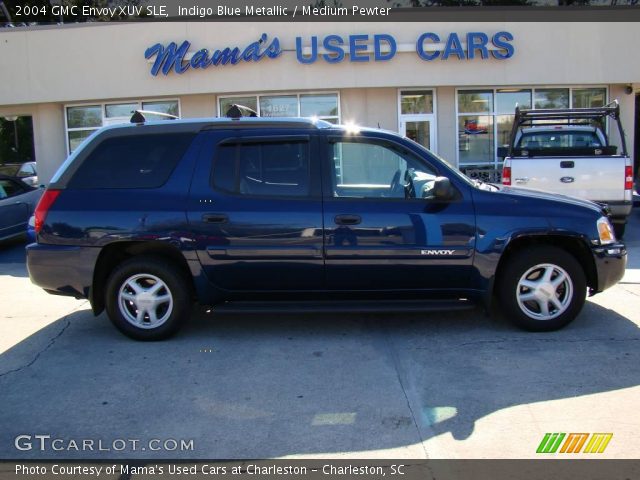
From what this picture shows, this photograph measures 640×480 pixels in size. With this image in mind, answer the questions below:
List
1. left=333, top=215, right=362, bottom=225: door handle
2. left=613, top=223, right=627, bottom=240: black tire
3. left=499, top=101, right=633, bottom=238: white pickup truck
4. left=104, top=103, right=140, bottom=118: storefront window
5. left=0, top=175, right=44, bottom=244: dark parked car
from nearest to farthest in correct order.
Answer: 1. left=333, top=215, right=362, bottom=225: door handle
2. left=499, top=101, right=633, bottom=238: white pickup truck
3. left=613, top=223, right=627, bottom=240: black tire
4. left=0, top=175, right=44, bottom=244: dark parked car
5. left=104, top=103, right=140, bottom=118: storefront window

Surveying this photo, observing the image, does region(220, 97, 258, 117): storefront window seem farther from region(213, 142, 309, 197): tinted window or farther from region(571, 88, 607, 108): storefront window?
region(213, 142, 309, 197): tinted window

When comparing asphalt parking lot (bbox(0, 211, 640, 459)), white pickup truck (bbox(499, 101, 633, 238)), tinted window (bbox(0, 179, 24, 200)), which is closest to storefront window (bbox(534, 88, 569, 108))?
white pickup truck (bbox(499, 101, 633, 238))

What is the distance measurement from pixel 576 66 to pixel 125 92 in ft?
37.6

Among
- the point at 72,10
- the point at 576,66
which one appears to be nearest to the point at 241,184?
the point at 576,66

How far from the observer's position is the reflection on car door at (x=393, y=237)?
16.6ft

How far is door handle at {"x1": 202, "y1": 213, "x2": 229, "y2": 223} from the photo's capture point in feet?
16.8

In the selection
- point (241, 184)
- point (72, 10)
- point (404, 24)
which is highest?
point (72, 10)

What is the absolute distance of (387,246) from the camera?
5.06 m

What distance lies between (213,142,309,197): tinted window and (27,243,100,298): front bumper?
4.32 ft

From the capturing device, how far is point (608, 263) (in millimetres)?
5184

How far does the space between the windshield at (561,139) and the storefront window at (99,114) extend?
31.0ft

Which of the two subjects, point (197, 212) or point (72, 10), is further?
point (72, 10)

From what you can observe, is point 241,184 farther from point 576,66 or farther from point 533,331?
point 576,66

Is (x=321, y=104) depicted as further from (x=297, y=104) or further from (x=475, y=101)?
(x=475, y=101)
